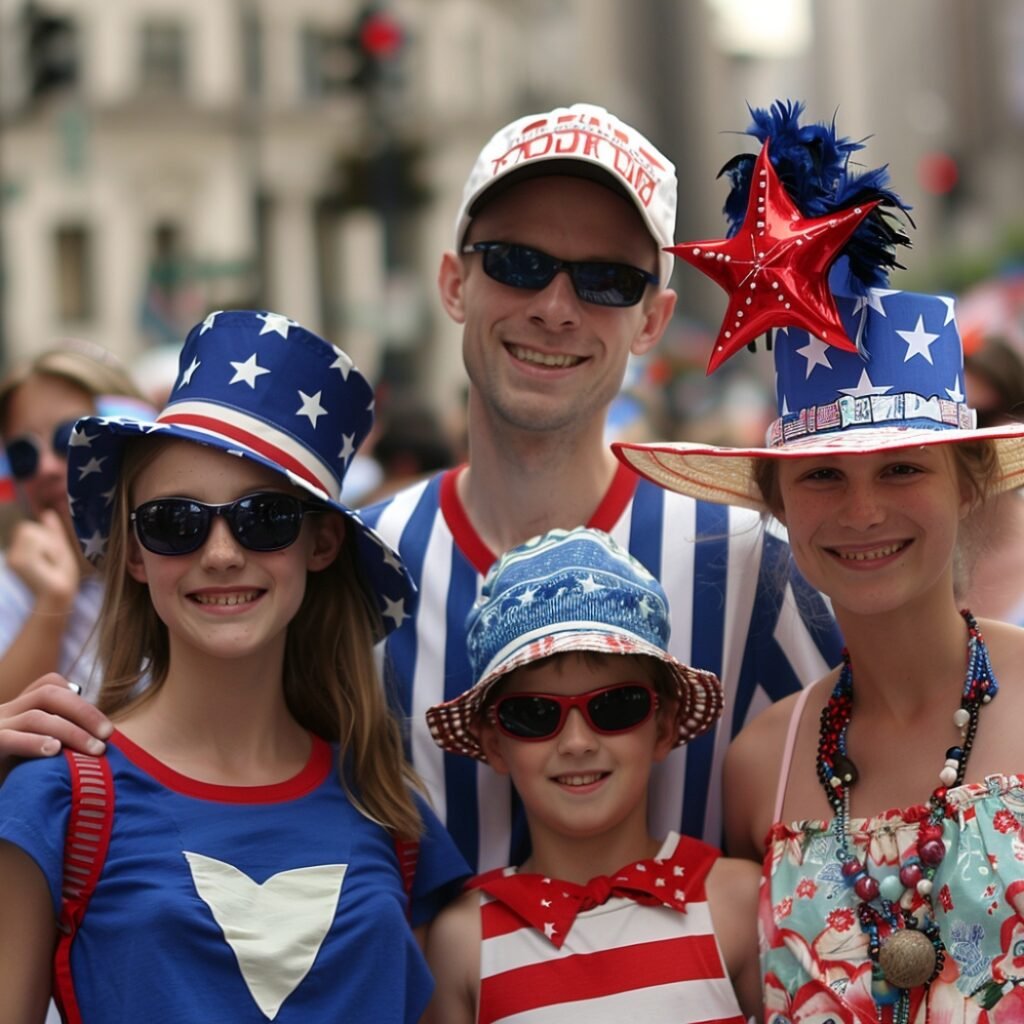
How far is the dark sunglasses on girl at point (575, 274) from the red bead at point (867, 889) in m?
1.51

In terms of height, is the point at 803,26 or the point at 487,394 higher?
the point at 803,26

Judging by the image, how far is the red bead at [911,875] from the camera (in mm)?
2973

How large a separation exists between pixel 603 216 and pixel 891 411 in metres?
1.05

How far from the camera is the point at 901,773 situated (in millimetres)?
3156

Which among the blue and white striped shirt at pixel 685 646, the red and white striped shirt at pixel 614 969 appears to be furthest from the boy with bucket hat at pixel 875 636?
the blue and white striped shirt at pixel 685 646

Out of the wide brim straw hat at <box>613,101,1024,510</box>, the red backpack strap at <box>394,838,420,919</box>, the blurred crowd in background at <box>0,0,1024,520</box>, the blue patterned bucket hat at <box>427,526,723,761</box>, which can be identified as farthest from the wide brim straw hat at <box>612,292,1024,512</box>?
the blurred crowd in background at <box>0,0,1024,520</box>

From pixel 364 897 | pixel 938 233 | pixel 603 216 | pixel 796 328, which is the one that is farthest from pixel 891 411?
pixel 938 233

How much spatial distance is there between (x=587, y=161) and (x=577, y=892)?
1.65 metres

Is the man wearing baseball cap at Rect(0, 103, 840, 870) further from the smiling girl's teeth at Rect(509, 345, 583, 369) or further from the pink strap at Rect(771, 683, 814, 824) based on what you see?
the pink strap at Rect(771, 683, 814, 824)

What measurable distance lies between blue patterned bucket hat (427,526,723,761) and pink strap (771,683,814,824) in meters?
0.17

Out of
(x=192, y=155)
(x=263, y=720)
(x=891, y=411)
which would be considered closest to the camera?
(x=891, y=411)

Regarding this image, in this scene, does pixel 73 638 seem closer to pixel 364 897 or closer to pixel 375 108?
pixel 364 897

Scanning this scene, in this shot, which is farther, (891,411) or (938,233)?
(938,233)

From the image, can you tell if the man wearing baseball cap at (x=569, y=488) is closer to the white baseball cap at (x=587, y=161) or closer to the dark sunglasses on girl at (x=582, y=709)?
the white baseball cap at (x=587, y=161)
